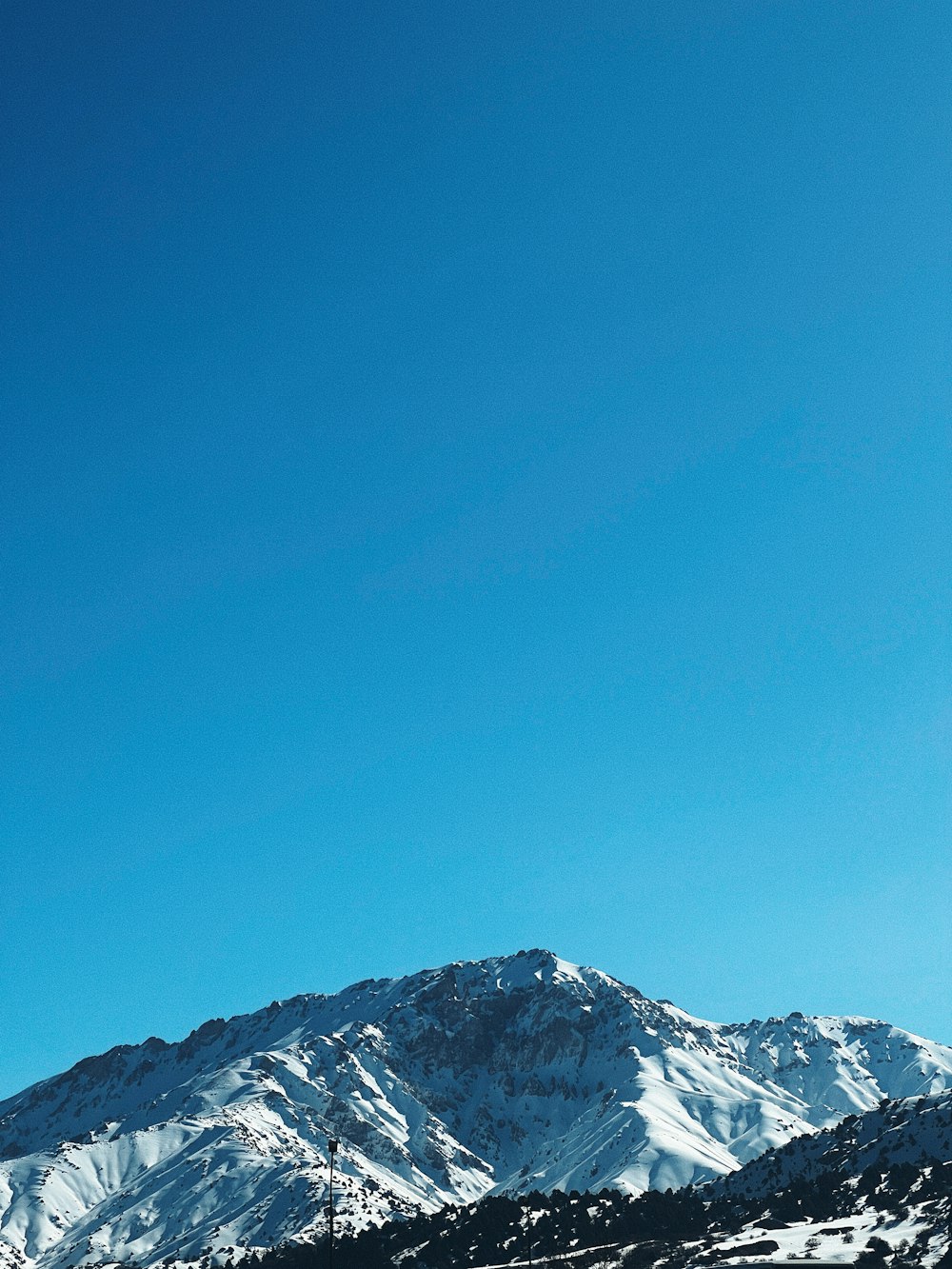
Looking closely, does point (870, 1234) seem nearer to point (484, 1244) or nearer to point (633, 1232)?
point (633, 1232)

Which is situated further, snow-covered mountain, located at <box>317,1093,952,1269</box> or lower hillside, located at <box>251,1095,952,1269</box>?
lower hillside, located at <box>251,1095,952,1269</box>

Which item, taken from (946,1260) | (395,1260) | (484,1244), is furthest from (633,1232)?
(946,1260)

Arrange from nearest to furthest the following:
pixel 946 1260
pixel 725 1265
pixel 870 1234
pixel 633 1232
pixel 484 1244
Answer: pixel 946 1260 < pixel 725 1265 < pixel 870 1234 < pixel 633 1232 < pixel 484 1244

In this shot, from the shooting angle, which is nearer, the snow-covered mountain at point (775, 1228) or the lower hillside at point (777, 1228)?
the snow-covered mountain at point (775, 1228)

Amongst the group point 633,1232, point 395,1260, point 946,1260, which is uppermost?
point 395,1260

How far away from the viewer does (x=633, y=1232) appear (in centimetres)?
17788

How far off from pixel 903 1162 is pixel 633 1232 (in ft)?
132

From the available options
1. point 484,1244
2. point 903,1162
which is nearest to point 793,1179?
point 903,1162

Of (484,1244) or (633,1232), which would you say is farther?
(484,1244)

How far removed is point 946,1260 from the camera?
11988 cm

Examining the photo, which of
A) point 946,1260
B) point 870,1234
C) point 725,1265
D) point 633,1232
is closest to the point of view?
point 946,1260

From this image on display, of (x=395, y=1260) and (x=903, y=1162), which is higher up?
(x=395, y=1260)

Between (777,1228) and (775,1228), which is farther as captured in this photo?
(775,1228)

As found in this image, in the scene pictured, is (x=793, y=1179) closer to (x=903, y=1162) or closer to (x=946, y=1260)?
(x=903, y=1162)
